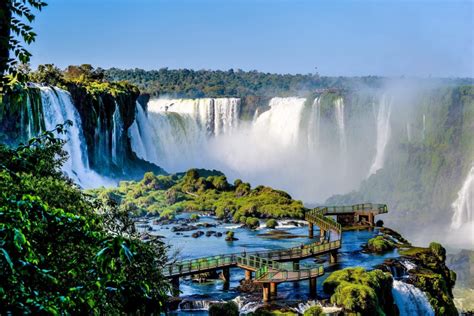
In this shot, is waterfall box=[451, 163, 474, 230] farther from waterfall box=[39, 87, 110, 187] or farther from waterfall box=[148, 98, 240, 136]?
waterfall box=[39, 87, 110, 187]

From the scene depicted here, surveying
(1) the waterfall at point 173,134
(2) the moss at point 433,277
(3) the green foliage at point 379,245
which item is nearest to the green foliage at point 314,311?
(2) the moss at point 433,277

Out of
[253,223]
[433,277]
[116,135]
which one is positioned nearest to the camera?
[433,277]

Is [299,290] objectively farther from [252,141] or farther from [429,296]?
[252,141]

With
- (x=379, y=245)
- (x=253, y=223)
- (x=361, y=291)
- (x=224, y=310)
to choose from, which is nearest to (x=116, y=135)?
(x=253, y=223)

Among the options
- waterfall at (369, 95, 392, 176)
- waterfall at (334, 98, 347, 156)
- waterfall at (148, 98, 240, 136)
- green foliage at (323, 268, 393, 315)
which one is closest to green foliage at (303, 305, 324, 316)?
green foliage at (323, 268, 393, 315)

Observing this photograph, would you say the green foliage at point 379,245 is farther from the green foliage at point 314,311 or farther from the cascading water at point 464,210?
the cascading water at point 464,210

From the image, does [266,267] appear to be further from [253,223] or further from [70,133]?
[70,133]

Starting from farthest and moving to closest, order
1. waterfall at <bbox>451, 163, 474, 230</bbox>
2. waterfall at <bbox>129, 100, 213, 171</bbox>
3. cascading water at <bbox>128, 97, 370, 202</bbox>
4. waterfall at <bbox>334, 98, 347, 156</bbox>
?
cascading water at <bbox>128, 97, 370, 202</bbox> < waterfall at <bbox>334, 98, 347, 156</bbox> < waterfall at <bbox>129, 100, 213, 171</bbox> < waterfall at <bbox>451, 163, 474, 230</bbox>
